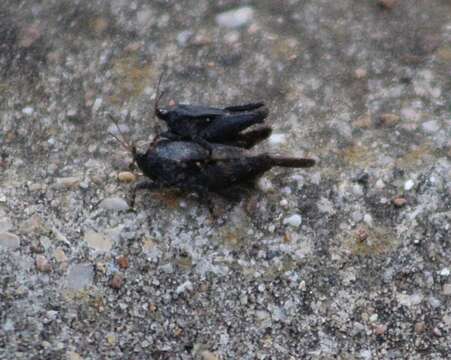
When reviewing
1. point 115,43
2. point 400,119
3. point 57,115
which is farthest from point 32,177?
point 400,119

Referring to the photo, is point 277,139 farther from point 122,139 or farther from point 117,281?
point 117,281

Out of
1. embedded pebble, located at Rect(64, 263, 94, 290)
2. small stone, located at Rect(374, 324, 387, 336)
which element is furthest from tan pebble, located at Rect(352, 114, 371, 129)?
embedded pebble, located at Rect(64, 263, 94, 290)

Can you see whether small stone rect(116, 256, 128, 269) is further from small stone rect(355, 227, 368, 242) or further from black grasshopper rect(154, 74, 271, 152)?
small stone rect(355, 227, 368, 242)

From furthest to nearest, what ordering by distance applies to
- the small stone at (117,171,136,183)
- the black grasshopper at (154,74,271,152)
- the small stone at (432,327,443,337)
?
the small stone at (117,171,136,183) → the black grasshopper at (154,74,271,152) → the small stone at (432,327,443,337)

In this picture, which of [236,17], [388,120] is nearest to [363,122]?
[388,120]

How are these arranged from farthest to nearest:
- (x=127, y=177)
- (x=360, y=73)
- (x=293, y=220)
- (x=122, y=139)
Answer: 1. (x=360, y=73)
2. (x=122, y=139)
3. (x=127, y=177)
4. (x=293, y=220)

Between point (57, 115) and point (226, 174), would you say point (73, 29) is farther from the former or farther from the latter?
point (226, 174)
